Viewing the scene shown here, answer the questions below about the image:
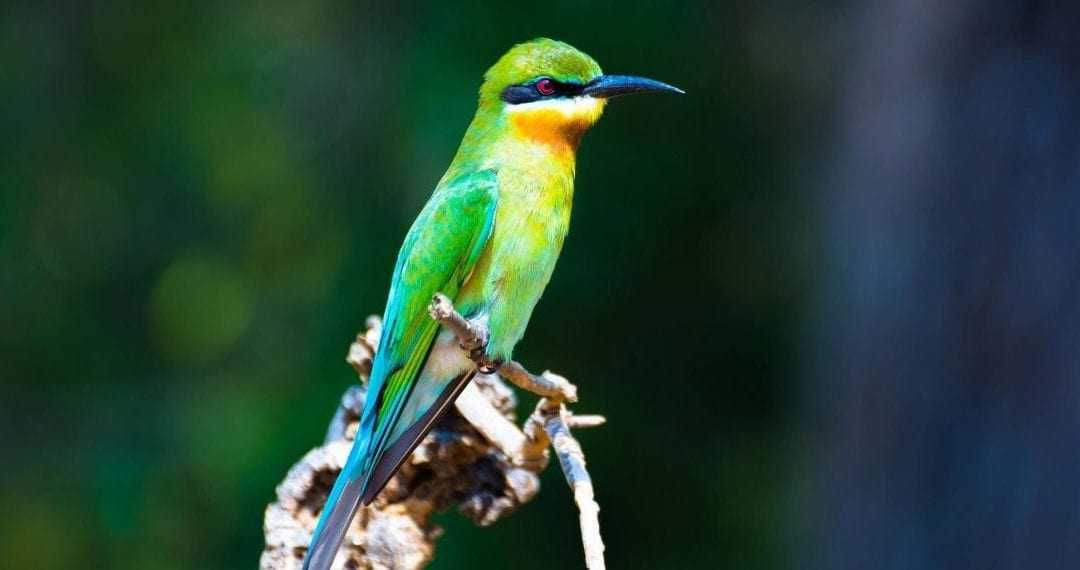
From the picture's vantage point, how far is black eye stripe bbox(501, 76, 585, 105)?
97.7 inches

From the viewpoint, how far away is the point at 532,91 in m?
2.51

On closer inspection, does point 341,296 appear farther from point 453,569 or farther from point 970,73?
point 970,73

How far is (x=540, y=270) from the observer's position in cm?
241

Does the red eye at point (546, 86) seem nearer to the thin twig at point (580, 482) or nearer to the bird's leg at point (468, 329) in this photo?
the bird's leg at point (468, 329)

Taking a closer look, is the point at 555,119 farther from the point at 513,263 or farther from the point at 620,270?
the point at 620,270

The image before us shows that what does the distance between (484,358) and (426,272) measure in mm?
188

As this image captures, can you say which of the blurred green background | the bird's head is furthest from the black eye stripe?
the blurred green background

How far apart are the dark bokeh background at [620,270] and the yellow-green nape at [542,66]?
2.81ft

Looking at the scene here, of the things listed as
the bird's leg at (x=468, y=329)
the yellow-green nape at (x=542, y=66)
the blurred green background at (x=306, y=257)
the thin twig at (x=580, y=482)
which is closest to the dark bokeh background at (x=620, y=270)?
the blurred green background at (x=306, y=257)

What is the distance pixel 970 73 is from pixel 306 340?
175 cm

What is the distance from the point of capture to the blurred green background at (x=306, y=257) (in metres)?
3.52

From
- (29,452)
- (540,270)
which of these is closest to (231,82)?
(29,452)

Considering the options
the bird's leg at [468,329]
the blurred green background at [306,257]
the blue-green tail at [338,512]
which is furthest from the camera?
the blurred green background at [306,257]

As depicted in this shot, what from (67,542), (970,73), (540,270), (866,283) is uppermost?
(970,73)
